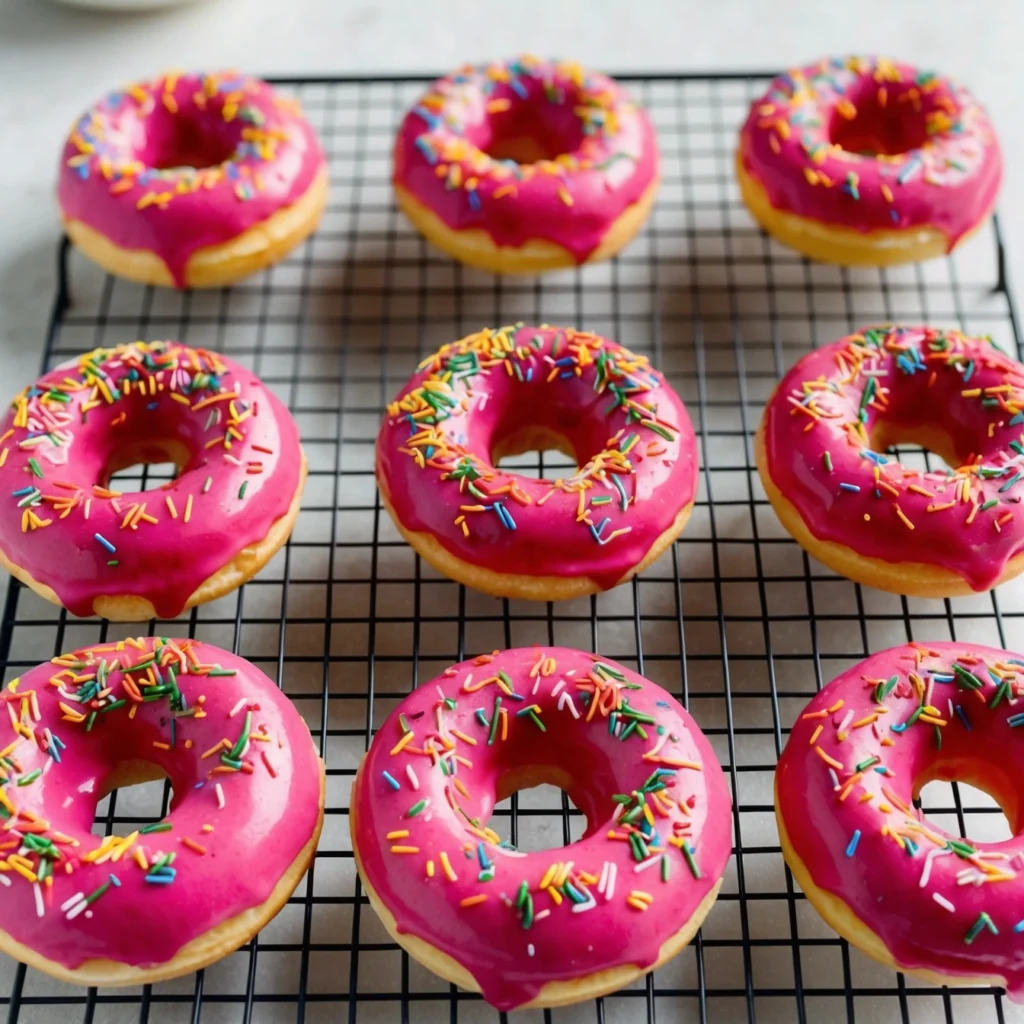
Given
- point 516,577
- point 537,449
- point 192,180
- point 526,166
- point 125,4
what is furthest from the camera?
point 125,4

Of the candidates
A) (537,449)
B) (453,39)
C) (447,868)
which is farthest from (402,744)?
(453,39)

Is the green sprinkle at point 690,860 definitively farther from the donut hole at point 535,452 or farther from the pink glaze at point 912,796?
the donut hole at point 535,452

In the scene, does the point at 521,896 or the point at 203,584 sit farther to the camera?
the point at 203,584

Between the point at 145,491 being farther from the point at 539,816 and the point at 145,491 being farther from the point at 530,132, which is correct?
the point at 530,132

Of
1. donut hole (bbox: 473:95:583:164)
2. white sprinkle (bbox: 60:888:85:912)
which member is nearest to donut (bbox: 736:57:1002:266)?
donut hole (bbox: 473:95:583:164)

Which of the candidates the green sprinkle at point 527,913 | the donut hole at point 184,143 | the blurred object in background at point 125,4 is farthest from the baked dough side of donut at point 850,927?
the blurred object in background at point 125,4

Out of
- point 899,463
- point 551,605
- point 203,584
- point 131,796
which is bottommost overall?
point 131,796

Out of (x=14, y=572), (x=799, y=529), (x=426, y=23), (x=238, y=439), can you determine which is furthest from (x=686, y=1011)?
(x=426, y=23)
